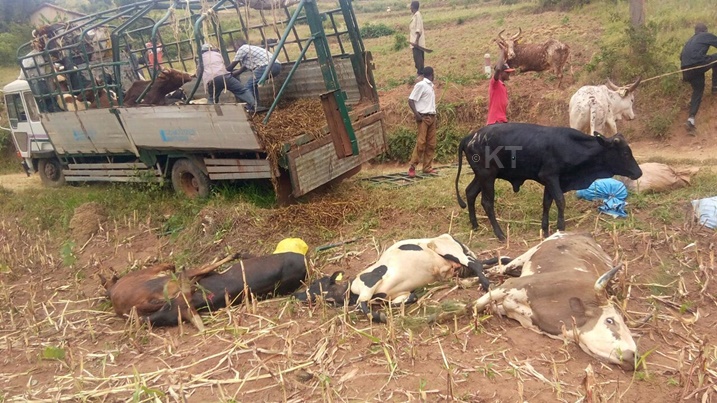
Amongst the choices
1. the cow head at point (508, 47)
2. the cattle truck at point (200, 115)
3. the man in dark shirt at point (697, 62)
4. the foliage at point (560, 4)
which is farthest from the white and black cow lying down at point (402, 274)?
the foliage at point (560, 4)

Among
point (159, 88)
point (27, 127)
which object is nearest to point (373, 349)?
point (159, 88)

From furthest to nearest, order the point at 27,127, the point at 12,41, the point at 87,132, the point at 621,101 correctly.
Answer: the point at 12,41, the point at 27,127, the point at 87,132, the point at 621,101

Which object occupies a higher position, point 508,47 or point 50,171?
point 508,47

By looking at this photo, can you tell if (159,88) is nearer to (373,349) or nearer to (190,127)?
(190,127)

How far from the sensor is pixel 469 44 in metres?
15.7

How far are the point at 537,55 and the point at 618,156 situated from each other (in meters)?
6.56

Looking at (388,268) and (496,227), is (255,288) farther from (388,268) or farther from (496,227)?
(496,227)

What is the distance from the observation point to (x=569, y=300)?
12.7 feet

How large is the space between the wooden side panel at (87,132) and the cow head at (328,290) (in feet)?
16.6

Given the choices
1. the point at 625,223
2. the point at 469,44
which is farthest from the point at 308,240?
the point at 469,44

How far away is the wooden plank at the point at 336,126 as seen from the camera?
22.7ft

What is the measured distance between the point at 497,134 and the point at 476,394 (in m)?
3.27

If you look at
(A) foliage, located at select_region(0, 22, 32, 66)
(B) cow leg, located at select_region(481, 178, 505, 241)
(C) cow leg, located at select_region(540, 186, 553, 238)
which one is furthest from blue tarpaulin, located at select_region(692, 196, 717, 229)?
(A) foliage, located at select_region(0, 22, 32, 66)

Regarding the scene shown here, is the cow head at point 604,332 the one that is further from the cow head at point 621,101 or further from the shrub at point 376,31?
the shrub at point 376,31
